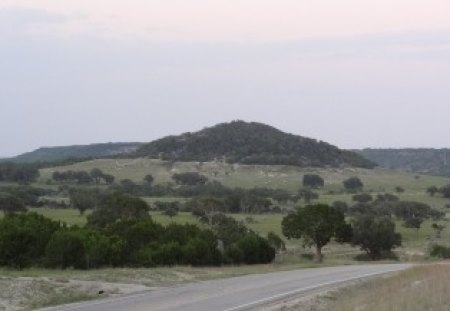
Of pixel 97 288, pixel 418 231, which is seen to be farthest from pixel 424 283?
pixel 418 231

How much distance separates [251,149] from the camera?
595ft

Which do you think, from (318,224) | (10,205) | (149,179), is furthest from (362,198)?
(318,224)

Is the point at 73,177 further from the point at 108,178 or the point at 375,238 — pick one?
the point at 375,238

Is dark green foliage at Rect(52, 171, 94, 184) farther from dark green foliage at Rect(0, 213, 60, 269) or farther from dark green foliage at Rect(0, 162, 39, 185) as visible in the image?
dark green foliage at Rect(0, 213, 60, 269)

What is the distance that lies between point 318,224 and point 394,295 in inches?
1058

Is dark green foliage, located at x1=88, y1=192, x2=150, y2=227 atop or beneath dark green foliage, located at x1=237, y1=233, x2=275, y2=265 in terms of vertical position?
atop

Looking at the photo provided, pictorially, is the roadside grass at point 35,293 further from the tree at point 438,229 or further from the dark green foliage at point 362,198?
the dark green foliage at point 362,198

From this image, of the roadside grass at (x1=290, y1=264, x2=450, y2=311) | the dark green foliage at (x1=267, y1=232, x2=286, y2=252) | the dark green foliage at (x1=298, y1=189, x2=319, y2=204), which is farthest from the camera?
the dark green foliage at (x1=298, y1=189, x2=319, y2=204)

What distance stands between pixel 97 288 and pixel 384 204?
3438 inches

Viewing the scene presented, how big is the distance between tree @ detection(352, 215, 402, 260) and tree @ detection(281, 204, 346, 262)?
39.6 ft

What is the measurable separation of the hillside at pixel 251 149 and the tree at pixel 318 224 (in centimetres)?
12355

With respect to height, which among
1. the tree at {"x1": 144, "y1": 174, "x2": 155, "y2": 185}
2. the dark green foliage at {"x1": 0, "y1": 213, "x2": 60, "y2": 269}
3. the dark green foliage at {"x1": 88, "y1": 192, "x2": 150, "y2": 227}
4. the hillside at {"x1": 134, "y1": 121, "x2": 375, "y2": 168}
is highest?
the hillside at {"x1": 134, "y1": 121, "x2": 375, "y2": 168}

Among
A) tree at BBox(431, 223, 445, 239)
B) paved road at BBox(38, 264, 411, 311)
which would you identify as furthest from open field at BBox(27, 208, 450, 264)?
paved road at BBox(38, 264, 411, 311)

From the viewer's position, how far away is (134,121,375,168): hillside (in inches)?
6982
